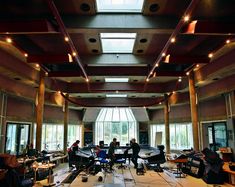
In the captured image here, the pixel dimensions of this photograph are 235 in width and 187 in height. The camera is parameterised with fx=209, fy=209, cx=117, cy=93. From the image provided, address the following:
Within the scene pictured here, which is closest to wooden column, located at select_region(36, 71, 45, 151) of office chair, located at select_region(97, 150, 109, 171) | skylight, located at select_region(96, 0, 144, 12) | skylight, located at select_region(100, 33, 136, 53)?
office chair, located at select_region(97, 150, 109, 171)

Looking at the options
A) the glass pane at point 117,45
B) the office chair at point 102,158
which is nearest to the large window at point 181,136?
the office chair at point 102,158

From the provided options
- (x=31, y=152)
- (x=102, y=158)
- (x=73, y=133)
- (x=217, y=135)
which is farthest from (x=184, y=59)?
(x=73, y=133)

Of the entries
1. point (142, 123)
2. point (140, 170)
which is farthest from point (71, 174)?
point (142, 123)

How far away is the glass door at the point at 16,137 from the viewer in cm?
1058

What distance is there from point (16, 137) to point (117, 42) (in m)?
7.57

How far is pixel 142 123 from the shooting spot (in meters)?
20.2

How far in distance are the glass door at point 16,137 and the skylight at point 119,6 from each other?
25.6ft

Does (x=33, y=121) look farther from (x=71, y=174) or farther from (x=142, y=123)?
(x=142, y=123)

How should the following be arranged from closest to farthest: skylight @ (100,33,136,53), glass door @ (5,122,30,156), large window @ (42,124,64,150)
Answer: skylight @ (100,33,136,53)
glass door @ (5,122,30,156)
large window @ (42,124,64,150)

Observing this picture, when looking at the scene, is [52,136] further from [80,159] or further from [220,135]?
[220,135]

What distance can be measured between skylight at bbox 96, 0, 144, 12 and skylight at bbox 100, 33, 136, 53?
1279mm

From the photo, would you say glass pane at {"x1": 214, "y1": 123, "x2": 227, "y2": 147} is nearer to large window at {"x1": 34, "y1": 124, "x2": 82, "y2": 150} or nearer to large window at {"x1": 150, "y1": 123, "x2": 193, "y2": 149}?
large window at {"x1": 150, "y1": 123, "x2": 193, "y2": 149}

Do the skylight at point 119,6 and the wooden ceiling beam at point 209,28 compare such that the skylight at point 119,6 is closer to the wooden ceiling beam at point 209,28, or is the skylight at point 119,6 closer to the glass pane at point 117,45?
the wooden ceiling beam at point 209,28

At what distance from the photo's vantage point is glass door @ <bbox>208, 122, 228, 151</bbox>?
10859 mm
